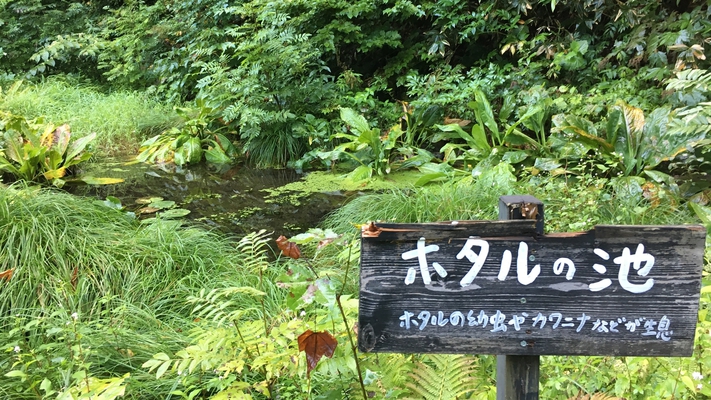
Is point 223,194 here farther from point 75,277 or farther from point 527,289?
point 527,289

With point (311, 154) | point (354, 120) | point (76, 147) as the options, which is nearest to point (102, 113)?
point (76, 147)

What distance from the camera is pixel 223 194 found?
4.57m

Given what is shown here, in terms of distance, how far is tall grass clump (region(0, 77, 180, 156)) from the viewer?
591 centimetres

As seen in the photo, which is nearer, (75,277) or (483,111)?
(75,277)

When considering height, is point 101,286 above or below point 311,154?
below

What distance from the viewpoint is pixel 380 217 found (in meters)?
3.39

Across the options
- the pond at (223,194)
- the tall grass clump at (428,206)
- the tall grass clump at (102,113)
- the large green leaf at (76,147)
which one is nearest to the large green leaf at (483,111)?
the tall grass clump at (428,206)

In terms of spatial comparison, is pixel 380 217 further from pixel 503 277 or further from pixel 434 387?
pixel 503 277

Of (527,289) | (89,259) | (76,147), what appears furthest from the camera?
(76,147)

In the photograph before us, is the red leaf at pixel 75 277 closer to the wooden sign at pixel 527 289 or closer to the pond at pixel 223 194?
the pond at pixel 223 194

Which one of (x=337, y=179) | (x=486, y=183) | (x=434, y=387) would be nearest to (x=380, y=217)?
(x=486, y=183)

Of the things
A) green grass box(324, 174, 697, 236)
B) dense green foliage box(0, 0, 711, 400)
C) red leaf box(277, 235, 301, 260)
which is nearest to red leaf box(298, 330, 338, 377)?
dense green foliage box(0, 0, 711, 400)

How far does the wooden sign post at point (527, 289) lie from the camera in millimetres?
993

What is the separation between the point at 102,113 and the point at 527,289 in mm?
6327
